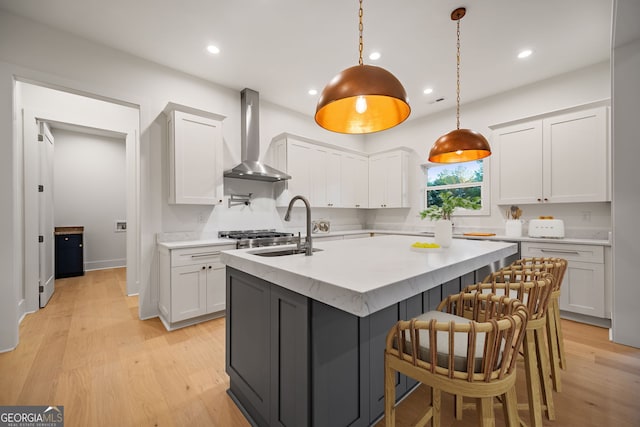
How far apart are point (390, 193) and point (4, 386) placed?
5.07 meters

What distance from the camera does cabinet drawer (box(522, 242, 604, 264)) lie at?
2.86 metres

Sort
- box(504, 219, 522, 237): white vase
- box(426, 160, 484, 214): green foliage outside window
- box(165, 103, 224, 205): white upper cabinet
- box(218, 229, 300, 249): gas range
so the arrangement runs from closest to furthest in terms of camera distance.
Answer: box(165, 103, 224, 205): white upper cabinet, box(218, 229, 300, 249): gas range, box(504, 219, 522, 237): white vase, box(426, 160, 484, 214): green foliage outside window

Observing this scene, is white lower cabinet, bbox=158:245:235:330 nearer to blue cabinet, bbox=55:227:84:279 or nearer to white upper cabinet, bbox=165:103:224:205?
white upper cabinet, bbox=165:103:224:205

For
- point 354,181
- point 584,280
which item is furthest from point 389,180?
point 584,280

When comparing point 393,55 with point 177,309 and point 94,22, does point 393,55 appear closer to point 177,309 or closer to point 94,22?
point 94,22

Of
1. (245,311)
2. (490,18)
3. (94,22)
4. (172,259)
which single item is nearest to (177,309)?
(172,259)

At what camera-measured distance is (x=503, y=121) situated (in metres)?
4.02

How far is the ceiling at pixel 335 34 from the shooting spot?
2.37 m

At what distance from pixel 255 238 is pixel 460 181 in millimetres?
3580

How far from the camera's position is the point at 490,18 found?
2.50 m

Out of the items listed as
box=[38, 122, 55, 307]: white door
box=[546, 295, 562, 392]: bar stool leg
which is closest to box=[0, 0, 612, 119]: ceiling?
box=[38, 122, 55, 307]: white door

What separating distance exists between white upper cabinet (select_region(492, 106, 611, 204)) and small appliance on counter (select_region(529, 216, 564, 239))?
29 cm

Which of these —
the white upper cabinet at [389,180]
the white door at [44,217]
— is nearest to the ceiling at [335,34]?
the white upper cabinet at [389,180]

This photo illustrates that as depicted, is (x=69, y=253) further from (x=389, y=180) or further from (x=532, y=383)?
(x=532, y=383)
